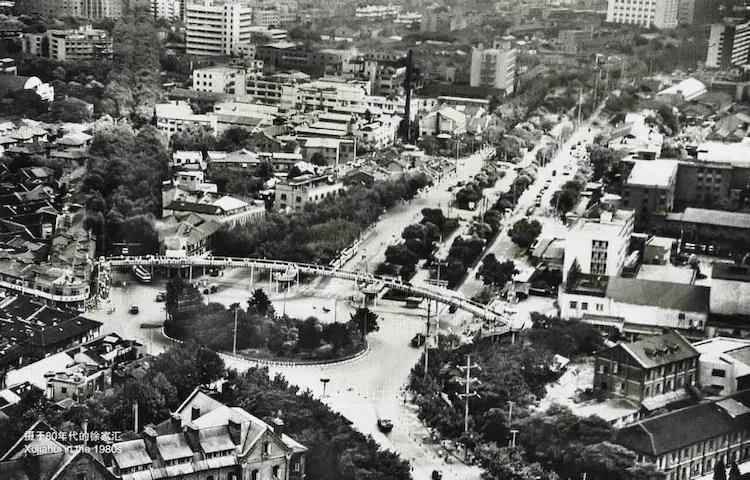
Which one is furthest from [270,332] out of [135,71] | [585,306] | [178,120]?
[135,71]

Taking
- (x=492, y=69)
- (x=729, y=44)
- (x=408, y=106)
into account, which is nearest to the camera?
(x=729, y=44)

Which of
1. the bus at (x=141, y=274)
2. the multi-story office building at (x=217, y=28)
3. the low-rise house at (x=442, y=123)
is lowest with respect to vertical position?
the bus at (x=141, y=274)

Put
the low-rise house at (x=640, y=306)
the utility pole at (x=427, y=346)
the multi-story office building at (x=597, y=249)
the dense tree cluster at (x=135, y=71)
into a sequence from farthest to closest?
the dense tree cluster at (x=135, y=71), the multi-story office building at (x=597, y=249), the low-rise house at (x=640, y=306), the utility pole at (x=427, y=346)

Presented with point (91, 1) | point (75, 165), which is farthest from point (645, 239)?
point (91, 1)

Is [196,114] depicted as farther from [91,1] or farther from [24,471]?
[24,471]

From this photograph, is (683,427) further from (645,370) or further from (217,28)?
(217,28)

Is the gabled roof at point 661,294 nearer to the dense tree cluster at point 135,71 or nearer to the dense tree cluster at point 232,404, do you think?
the dense tree cluster at point 232,404

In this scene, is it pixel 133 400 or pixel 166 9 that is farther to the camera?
pixel 166 9

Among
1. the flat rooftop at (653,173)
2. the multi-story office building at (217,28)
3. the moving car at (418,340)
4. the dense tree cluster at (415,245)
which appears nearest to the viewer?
the moving car at (418,340)

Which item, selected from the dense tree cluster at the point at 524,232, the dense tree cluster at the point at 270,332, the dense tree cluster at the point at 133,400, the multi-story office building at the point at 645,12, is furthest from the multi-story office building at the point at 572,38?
the dense tree cluster at the point at 133,400
